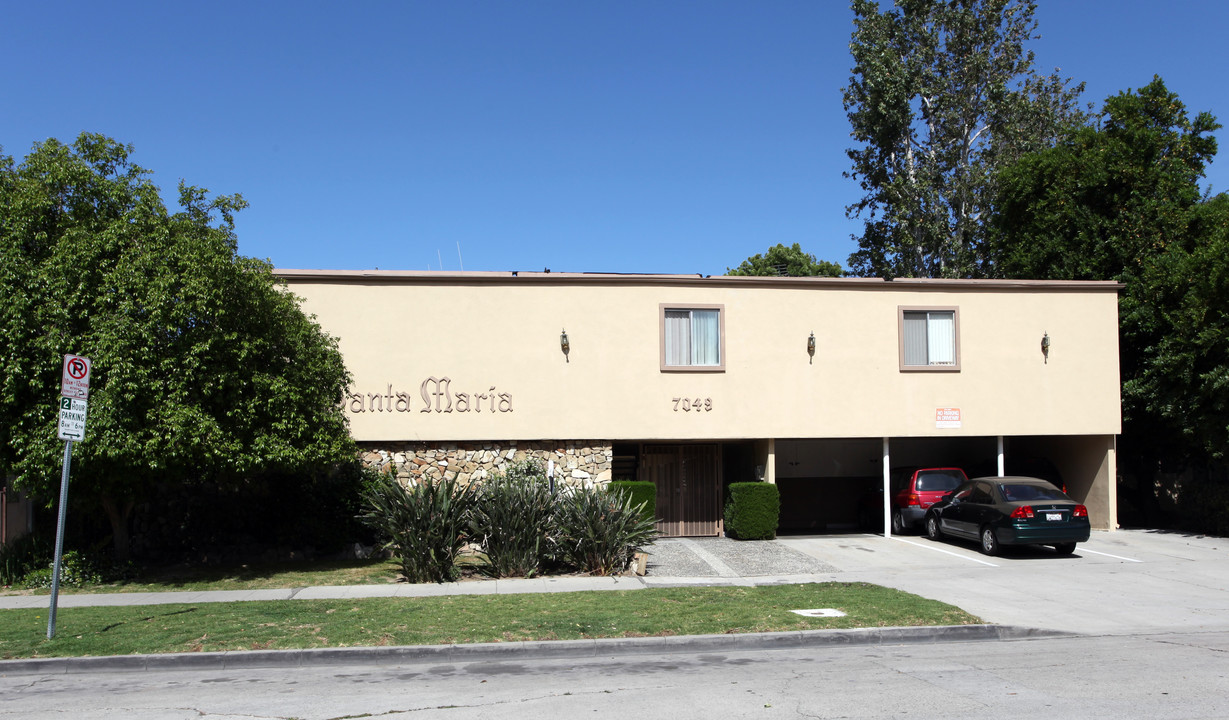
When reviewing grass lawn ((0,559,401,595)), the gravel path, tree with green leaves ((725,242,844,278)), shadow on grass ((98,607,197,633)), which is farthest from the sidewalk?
tree with green leaves ((725,242,844,278))

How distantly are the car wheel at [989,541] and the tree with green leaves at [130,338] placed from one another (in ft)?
40.0

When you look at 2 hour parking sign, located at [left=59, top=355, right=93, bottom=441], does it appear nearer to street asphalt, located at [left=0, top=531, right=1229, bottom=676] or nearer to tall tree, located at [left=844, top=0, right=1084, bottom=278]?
street asphalt, located at [left=0, top=531, right=1229, bottom=676]

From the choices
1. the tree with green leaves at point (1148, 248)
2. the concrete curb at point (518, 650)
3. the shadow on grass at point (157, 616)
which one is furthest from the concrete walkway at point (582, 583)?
the tree with green leaves at point (1148, 248)

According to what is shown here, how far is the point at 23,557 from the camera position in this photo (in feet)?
50.5

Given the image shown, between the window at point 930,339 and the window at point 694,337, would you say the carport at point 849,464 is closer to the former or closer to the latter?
the window at point 930,339

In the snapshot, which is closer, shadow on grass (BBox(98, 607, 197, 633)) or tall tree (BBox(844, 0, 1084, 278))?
shadow on grass (BBox(98, 607, 197, 633))

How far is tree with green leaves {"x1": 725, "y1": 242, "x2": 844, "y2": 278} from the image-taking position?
53531 millimetres

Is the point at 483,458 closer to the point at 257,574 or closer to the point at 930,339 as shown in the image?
the point at 257,574

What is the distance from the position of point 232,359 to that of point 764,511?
1108 centimetres

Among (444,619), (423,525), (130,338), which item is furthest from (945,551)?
(130,338)

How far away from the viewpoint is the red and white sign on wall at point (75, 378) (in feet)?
33.9

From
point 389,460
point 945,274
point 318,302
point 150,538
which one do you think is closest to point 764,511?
point 389,460

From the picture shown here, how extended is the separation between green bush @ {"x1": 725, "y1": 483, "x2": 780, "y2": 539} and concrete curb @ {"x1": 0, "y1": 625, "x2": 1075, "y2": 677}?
8996 millimetres

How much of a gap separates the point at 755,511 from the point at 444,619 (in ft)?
32.4
